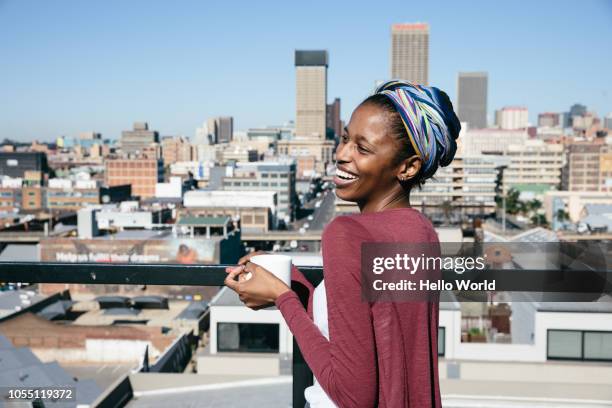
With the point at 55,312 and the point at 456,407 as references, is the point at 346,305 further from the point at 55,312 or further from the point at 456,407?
the point at 55,312

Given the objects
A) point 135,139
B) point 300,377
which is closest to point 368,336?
point 300,377

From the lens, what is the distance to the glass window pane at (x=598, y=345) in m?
2.83

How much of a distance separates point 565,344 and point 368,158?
4.33m

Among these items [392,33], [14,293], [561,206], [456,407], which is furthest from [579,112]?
[456,407]

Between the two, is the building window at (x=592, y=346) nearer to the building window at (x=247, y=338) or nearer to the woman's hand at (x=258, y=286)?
the woman's hand at (x=258, y=286)

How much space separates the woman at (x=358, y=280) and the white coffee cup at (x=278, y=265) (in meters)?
0.01

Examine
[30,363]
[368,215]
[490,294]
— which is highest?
[368,215]

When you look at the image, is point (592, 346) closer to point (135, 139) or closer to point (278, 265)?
point (278, 265)

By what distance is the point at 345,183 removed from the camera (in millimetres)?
Answer: 945

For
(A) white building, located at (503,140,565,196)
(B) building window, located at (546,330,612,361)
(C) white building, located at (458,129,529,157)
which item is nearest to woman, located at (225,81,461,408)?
(B) building window, located at (546,330,612,361)

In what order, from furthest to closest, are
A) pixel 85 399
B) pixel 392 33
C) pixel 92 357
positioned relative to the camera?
pixel 392 33
pixel 92 357
pixel 85 399

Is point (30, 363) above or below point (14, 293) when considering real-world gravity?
above

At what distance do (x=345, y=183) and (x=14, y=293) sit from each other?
20394 mm

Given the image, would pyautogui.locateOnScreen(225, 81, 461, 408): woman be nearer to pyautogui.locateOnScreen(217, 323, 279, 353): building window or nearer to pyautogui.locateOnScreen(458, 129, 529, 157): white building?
pyautogui.locateOnScreen(217, 323, 279, 353): building window
